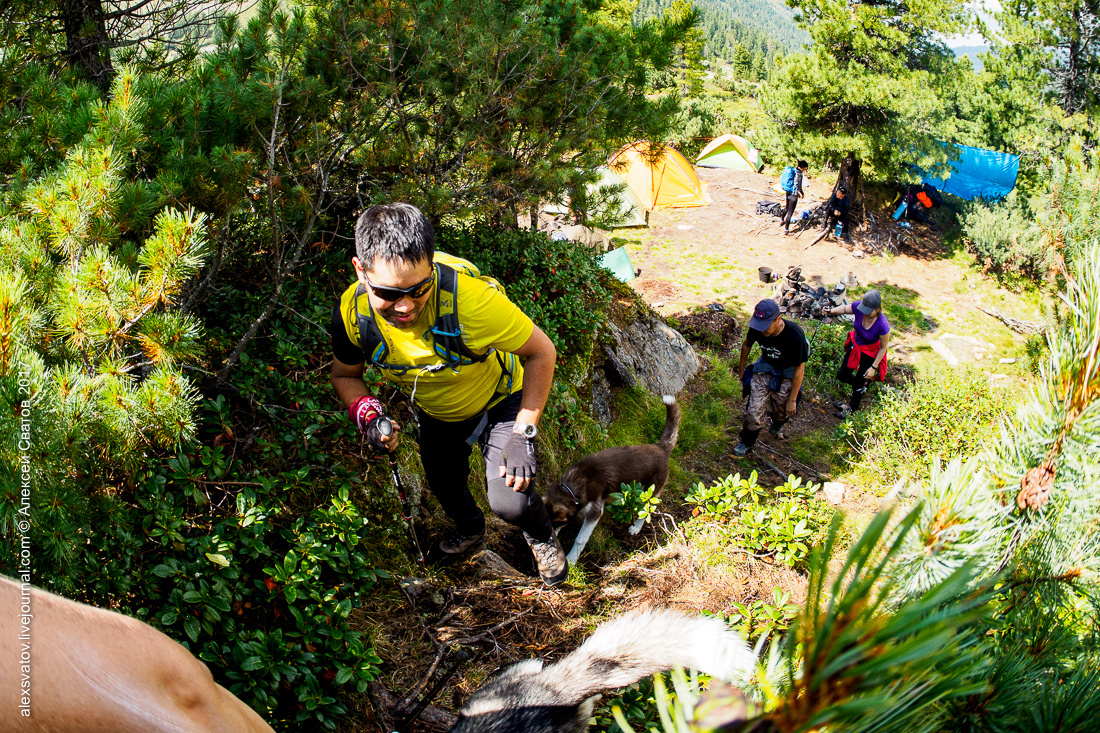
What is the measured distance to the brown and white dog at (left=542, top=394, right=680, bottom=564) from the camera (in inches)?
188

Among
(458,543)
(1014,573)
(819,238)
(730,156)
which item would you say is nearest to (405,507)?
(458,543)

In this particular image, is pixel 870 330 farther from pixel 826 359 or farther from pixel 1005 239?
pixel 1005 239

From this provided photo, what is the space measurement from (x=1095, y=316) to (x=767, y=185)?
2574 centimetres

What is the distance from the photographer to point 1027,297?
669 inches

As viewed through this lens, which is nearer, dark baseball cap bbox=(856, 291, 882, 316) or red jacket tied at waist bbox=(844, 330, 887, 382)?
dark baseball cap bbox=(856, 291, 882, 316)

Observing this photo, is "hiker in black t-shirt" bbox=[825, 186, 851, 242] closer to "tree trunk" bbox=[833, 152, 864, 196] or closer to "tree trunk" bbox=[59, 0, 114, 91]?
"tree trunk" bbox=[833, 152, 864, 196]

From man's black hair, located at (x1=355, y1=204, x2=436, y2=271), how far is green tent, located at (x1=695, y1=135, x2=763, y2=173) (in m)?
26.0

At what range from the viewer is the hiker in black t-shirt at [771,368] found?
6.79 meters

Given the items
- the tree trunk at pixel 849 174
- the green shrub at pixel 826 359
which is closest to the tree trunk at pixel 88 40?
the green shrub at pixel 826 359

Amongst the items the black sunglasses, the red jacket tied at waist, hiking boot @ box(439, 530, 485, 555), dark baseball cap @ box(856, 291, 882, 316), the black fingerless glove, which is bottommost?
the red jacket tied at waist

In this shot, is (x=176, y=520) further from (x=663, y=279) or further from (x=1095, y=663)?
(x=663, y=279)

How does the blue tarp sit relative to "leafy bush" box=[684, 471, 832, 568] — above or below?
below

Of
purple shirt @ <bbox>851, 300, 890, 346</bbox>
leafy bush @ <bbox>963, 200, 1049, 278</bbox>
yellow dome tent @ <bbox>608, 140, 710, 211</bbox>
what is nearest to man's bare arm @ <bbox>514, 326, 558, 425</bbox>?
purple shirt @ <bbox>851, 300, 890, 346</bbox>

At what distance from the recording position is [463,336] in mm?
2979
